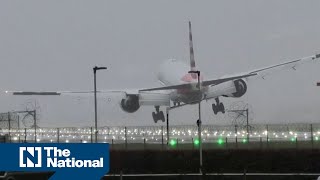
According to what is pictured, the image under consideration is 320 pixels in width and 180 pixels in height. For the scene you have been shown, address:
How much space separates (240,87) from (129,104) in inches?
1340

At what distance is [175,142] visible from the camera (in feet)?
284

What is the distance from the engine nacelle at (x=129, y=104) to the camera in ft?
561

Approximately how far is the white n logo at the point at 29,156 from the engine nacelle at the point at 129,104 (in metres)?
146

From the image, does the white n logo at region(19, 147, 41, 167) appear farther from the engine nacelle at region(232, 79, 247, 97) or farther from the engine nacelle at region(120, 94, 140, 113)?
the engine nacelle at region(232, 79, 247, 97)

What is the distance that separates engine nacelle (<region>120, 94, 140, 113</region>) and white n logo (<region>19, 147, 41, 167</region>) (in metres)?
146

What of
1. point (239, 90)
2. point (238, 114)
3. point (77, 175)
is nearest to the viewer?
point (77, 175)

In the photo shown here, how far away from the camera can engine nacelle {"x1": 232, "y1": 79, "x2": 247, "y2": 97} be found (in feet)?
602

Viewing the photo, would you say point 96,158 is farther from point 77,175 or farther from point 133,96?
point 133,96

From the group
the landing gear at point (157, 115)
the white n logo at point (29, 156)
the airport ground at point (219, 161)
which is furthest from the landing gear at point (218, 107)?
the white n logo at point (29, 156)

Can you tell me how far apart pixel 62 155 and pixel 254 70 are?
Answer: 167611mm

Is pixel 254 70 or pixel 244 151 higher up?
pixel 254 70

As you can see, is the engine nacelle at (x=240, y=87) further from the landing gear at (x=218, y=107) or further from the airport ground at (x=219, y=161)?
the airport ground at (x=219, y=161)

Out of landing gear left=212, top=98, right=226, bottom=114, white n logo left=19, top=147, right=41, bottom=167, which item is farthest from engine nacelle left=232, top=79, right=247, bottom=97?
white n logo left=19, top=147, right=41, bottom=167

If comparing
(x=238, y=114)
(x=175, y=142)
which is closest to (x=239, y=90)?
(x=238, y=114)
